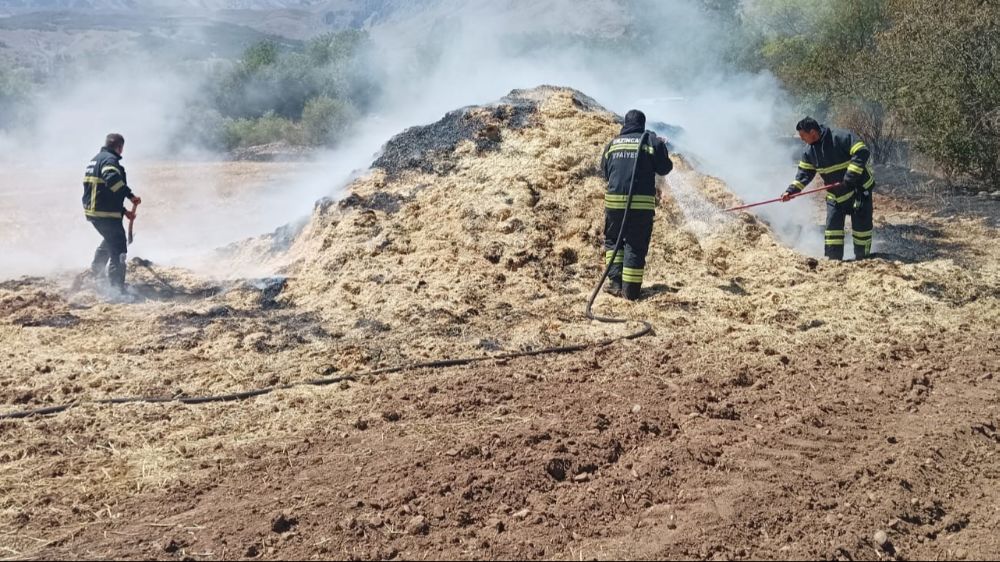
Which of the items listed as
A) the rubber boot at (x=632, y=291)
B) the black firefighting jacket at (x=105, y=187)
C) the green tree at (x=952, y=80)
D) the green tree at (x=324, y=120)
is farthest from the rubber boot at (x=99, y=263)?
the green tree at (x=324, y=120)

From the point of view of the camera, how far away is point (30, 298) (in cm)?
789

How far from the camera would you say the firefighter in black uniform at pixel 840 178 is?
7918 mm

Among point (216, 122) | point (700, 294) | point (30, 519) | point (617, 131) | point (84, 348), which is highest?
point (216, 122)

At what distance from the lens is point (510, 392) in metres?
5.15

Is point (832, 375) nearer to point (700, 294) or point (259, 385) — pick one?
point (700, 294)

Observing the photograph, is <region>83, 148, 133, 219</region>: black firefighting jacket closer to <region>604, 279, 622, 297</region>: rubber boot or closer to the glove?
<region>604, 279, 622, 297</region>: rubber boot

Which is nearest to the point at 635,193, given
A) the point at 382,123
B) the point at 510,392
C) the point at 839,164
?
the point at 839,164

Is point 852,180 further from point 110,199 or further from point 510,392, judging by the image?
point 110,199

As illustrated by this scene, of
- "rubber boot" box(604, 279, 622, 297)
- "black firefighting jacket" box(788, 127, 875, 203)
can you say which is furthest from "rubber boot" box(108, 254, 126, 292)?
"black firefighting jacket" box(788, 127, 875, 203)

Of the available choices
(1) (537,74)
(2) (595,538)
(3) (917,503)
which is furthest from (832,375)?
(1) (537,74)

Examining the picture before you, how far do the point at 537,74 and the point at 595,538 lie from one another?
14.9 m

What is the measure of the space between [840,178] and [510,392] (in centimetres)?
509

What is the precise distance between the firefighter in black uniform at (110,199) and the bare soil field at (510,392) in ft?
1.24

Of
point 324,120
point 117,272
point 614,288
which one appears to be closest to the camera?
point 614,288
